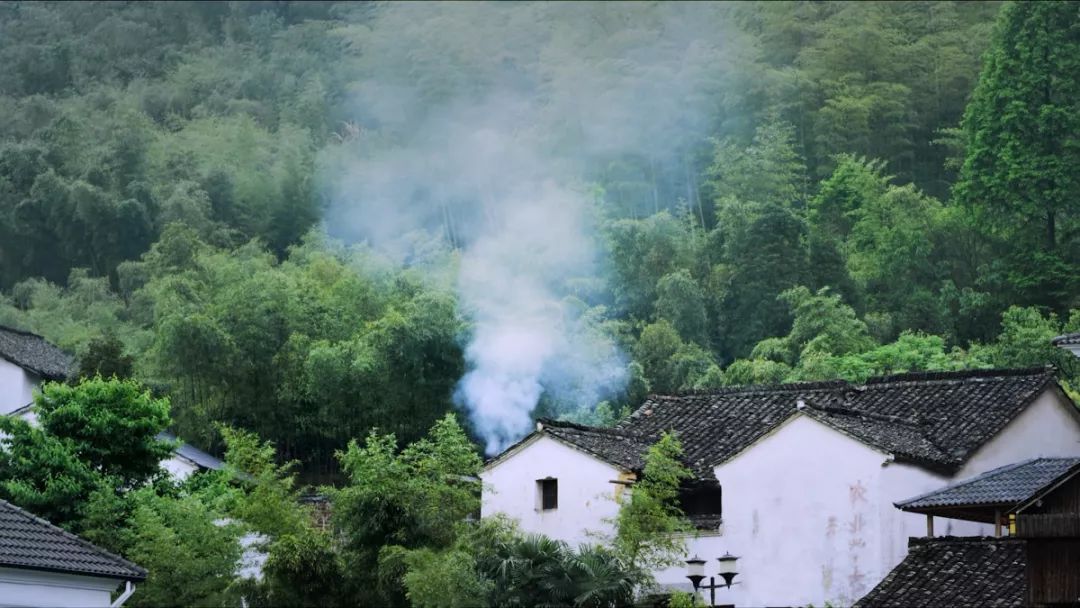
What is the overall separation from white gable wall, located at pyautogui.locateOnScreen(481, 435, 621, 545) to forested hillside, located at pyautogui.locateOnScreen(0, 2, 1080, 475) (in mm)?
9347

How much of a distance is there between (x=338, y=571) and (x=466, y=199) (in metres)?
35.5

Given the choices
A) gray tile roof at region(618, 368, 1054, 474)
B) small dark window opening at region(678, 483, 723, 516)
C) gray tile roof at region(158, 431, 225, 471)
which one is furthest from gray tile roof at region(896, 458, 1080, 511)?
gray tile roof at region(158, 431, 225, 471)

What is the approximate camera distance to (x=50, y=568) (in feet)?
57.7

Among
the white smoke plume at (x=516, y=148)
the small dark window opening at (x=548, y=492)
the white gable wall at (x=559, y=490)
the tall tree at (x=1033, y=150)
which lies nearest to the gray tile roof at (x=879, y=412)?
the white gable wall at (x=559, y=490)

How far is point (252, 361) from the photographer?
40.1m

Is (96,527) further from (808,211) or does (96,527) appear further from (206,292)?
(808,211)

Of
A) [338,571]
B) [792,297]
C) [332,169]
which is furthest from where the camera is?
[332,169]

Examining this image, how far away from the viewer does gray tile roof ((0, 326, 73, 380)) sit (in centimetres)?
3956

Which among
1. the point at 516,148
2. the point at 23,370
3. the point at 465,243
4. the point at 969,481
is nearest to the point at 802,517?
the point at 969,481

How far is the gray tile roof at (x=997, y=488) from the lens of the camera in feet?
72.4

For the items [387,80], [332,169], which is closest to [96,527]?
[332,169]

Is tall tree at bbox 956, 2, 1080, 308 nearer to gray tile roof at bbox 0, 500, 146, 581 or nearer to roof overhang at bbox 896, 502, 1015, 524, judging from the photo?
roof overhang at bbox 896, 502, 1015, 524

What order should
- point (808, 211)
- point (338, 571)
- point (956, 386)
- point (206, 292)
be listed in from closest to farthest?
1. point (338, 571)
2. point (956, 386)
3. point (206, 292)
4. point (808, 211)

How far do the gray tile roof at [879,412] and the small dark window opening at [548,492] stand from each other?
6.09 feet
